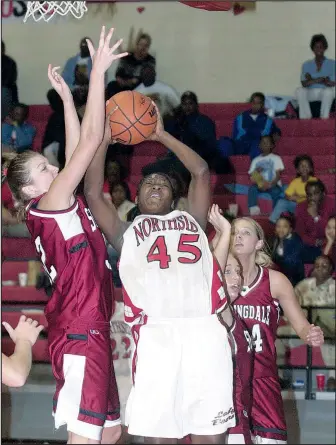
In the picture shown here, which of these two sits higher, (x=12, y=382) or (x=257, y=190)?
(x=257, y=190)

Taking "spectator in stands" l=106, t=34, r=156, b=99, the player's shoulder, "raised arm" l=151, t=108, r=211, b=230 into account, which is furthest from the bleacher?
the player's shoulder

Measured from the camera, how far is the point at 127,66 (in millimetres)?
8922

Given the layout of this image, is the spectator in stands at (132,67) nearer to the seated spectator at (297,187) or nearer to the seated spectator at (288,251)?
the seated spectator at (297,187)

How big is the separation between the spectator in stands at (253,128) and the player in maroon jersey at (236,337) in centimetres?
429

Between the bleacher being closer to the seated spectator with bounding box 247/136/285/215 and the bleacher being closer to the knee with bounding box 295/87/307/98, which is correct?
the seated spectator with bounding box 247/136/285/215

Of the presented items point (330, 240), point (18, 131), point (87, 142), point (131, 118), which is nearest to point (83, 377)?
point (87, 142)

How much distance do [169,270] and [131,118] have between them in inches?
30.4

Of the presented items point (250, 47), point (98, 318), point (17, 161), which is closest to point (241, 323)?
point (98, 318)

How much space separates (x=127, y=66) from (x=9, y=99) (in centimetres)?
126

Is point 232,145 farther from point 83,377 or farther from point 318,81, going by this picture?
point 83,377

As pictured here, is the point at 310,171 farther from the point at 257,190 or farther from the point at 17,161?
the point at 17,161

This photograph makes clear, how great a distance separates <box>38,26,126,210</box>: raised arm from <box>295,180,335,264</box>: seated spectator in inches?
152

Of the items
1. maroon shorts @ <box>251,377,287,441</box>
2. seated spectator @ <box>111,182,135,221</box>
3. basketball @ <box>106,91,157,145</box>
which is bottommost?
maroon shorts @ <box>251,377,287,441</box>

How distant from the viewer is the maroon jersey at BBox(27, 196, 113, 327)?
3873 mm
